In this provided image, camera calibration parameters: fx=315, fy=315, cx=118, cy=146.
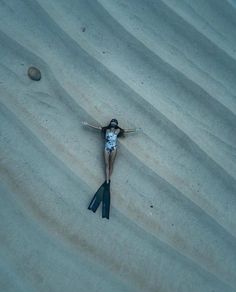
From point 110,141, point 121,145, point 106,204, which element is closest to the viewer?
point 106,204

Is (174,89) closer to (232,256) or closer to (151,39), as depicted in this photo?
(151,39)

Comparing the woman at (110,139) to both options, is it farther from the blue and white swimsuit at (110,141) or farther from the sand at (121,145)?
the sand at (121,145)

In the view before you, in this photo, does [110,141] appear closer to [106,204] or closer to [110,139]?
[110,139]

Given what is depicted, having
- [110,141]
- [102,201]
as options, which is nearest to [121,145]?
[110,141]

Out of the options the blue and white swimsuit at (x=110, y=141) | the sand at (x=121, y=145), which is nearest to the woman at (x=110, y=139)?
the blue and white swimsuit at (x=110, y=141)

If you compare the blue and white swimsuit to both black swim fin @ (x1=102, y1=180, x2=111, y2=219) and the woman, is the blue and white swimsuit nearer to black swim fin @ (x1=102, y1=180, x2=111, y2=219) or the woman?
the woman
